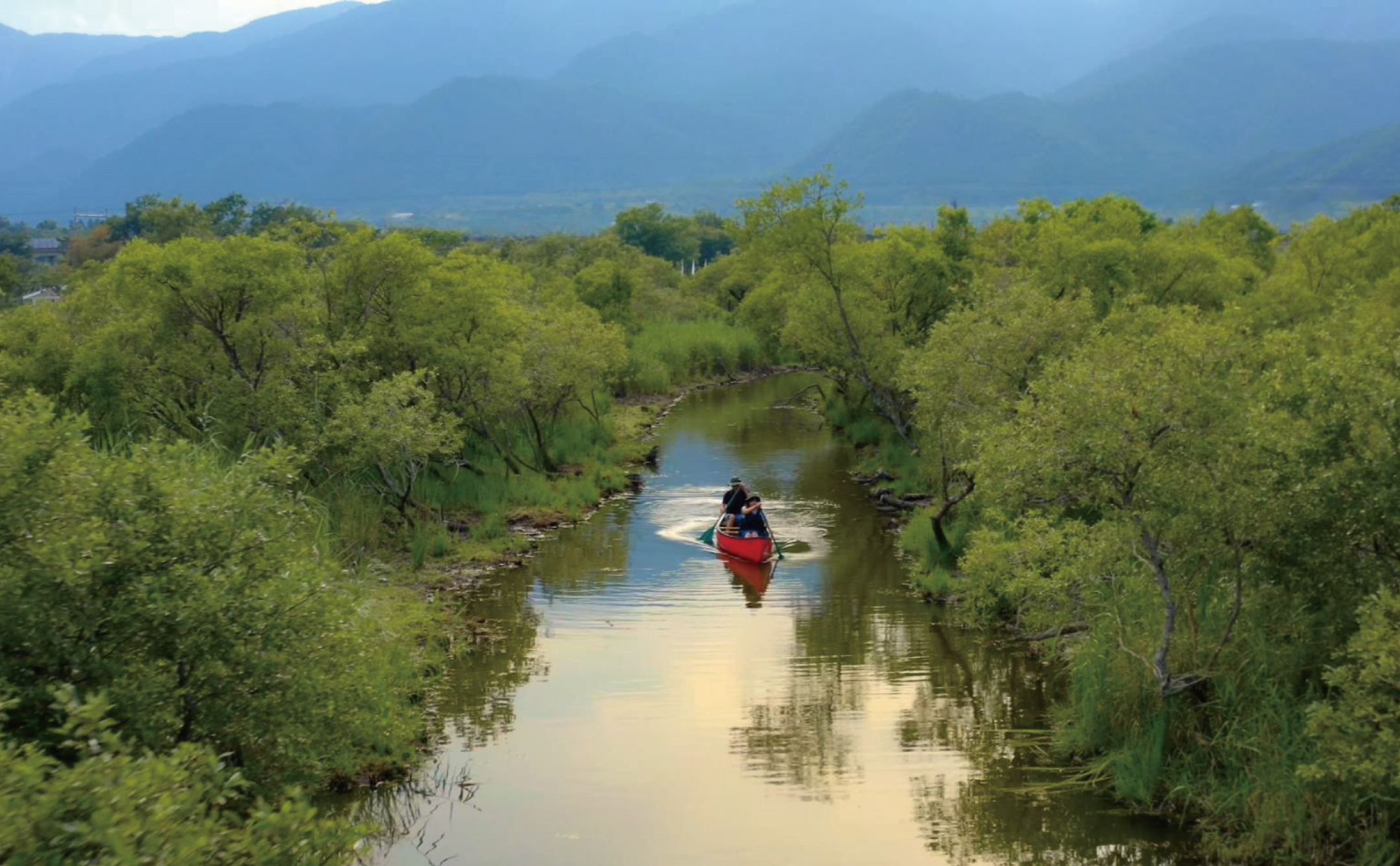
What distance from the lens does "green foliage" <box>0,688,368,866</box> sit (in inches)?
284

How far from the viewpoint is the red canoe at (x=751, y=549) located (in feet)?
101

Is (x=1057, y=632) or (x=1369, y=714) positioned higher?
(x=1369, y=714)

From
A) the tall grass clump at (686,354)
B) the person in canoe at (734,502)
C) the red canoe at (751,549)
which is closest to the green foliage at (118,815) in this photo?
the red canoe at (751,549)

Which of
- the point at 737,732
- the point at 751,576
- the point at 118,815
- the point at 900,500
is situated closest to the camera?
the point at 118,815

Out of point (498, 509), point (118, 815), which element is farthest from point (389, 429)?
point (118, 815)

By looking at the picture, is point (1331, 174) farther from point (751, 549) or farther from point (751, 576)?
point (751, 576)

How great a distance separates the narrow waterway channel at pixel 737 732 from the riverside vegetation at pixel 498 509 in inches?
41.8

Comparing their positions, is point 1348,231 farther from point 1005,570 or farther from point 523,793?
point 523,793

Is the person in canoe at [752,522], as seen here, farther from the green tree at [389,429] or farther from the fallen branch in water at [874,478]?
the fallen branch in water at [874,478]

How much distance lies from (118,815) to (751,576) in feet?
75.8

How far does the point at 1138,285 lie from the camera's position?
37.3 meters

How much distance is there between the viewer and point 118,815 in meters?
7.29

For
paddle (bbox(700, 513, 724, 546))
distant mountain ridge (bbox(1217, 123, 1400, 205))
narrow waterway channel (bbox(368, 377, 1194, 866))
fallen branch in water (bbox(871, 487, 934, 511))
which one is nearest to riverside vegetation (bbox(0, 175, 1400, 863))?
fallen branch in water (bbox(871, 487, 934, 511))

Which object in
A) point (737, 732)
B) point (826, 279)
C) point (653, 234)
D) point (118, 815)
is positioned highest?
point (653, 234)
